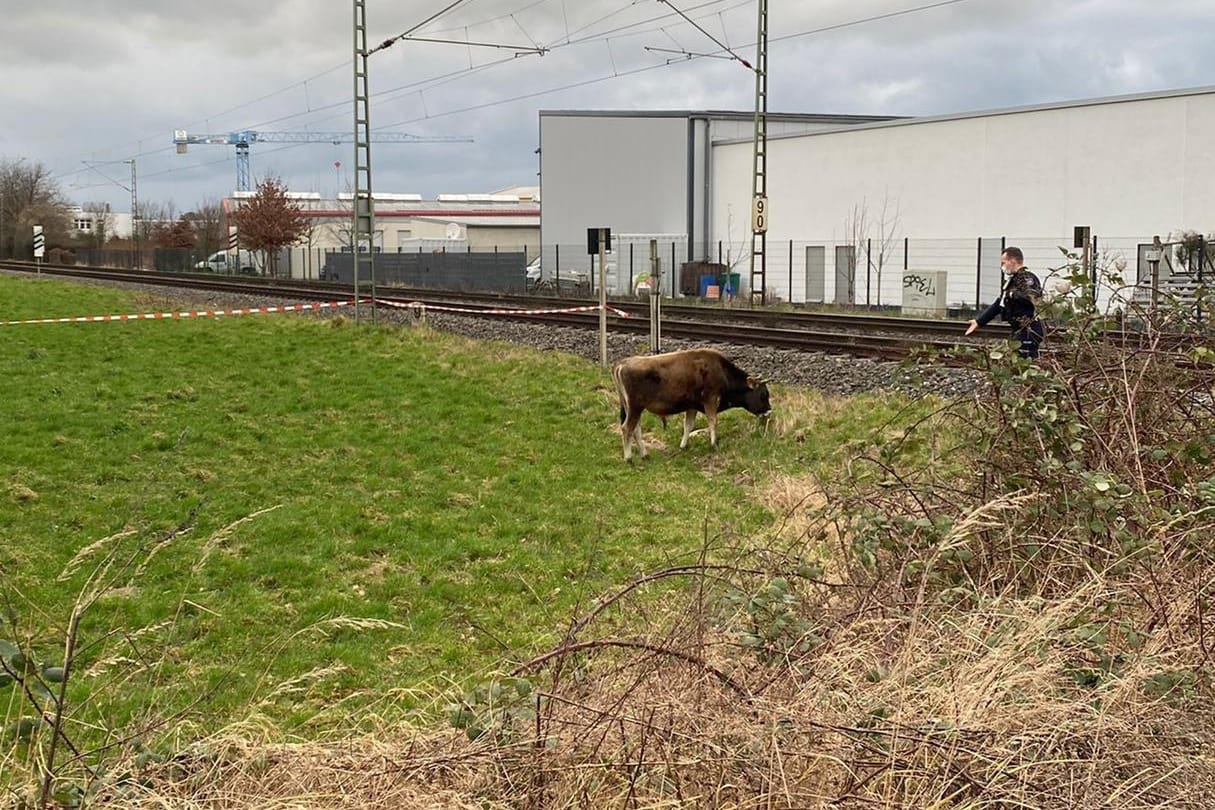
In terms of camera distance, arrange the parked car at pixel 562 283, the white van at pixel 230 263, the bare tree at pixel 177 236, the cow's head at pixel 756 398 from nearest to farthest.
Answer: the cow's head at pixel 756 398
the parked car at pixel 562 283
the white van at pixel 230 263
the bare tree at pixel 177 236

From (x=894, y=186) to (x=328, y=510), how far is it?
34.2 metres

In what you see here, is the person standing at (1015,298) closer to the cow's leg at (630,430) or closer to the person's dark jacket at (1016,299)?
the person's dark jacket at (1016,299)

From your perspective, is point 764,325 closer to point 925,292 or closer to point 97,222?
point 925,292

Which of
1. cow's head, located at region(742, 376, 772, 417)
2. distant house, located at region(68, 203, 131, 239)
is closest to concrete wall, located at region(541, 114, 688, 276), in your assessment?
cow's head, located at region(742, 376, 772, 417)

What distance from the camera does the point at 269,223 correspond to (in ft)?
219

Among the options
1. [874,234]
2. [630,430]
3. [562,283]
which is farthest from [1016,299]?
[562,283]

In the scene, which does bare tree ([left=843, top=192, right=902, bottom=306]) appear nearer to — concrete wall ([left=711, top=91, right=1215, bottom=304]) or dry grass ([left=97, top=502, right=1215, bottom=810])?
concrete wall ([left=711, top=91, right=1215, bottom=304])

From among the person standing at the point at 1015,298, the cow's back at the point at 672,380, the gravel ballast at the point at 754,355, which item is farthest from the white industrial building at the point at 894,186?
the cow's back at the point at 672,380

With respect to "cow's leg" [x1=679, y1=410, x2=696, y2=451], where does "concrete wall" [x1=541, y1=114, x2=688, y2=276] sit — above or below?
above

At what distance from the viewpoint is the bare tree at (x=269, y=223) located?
6688cm

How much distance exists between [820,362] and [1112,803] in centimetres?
1315

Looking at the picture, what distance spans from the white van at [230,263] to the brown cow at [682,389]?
203 ft

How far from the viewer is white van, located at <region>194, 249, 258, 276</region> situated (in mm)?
71250

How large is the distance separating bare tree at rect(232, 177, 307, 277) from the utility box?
4368 cm
